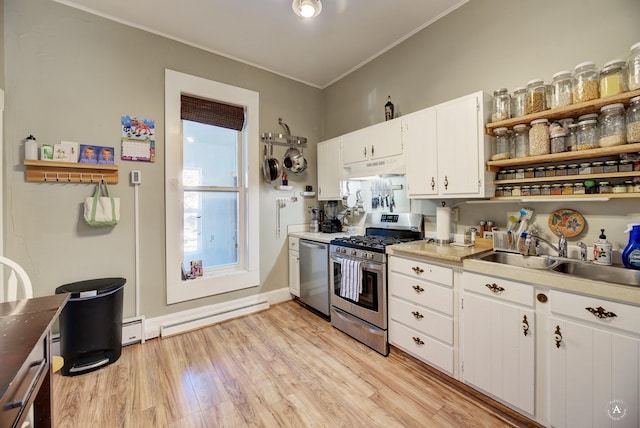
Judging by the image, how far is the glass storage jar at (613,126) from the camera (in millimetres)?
1488

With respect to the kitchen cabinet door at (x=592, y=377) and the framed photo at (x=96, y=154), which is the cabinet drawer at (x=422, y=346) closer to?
the kitchen cabinet door at (x=592, y=377)

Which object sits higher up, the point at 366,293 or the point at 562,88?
the point at 562,88

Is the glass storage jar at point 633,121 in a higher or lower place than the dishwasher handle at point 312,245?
higher

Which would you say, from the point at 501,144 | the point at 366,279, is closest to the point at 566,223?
the point at 501,144

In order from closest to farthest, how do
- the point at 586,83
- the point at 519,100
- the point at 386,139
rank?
the point at 586,83 → the point at 519,100 → the point at 386,139

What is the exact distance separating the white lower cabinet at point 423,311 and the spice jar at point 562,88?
1.27 meters

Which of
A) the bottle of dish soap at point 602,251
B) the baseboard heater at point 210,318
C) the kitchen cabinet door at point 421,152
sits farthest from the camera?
the baseboard heater at point 210,318

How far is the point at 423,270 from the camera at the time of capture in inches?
A: 78.7

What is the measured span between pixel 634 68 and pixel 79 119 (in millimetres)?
3896

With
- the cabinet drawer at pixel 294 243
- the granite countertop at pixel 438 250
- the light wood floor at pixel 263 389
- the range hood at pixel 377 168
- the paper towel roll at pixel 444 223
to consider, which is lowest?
the light wood floor at pixel 263 389

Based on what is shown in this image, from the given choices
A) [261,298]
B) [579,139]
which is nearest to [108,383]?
[261,298]

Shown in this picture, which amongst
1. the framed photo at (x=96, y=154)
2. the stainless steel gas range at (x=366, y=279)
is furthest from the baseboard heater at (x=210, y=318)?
the framed photo at (x=96, y=154)

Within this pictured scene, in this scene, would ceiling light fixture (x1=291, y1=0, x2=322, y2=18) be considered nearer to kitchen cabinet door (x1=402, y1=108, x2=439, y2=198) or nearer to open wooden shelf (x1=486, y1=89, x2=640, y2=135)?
kitchen cabinet door (x1=402, y1=108, x2=439, y2=198)

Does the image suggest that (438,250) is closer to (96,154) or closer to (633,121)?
(633,121)
